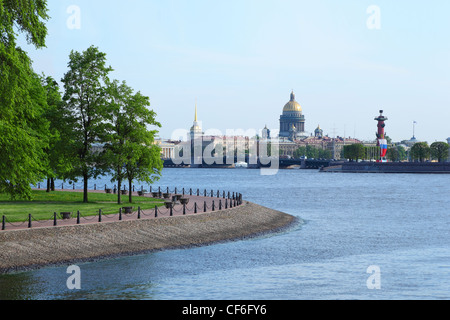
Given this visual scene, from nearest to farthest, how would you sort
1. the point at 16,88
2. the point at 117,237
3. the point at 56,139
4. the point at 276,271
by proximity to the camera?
the point at 16,88
the point at 276,271
the point at 117,237
the point at 56,139

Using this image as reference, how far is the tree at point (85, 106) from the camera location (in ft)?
182

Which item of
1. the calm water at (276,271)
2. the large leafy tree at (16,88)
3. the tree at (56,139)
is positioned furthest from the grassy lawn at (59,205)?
the calm water at (276,271)

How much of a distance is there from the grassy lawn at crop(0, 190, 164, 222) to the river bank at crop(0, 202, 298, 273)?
480cm

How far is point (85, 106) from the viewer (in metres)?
56.2

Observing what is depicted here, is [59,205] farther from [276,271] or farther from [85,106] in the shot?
[276,271]

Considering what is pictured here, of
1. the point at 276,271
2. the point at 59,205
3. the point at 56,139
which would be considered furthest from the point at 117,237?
the point at 56,139

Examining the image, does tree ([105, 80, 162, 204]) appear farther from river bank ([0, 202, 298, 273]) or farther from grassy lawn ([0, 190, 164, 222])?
river bank ([0, 202, 298, 273])

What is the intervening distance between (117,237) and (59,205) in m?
14.3

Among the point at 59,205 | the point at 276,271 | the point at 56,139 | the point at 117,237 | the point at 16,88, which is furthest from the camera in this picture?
the point at 56,139

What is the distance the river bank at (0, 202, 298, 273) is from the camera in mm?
33906
